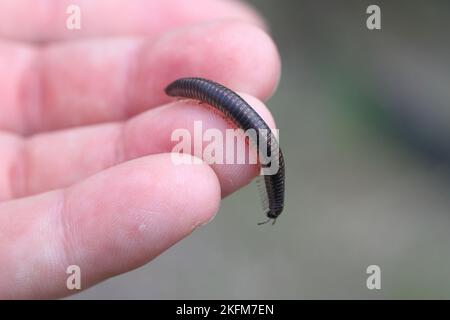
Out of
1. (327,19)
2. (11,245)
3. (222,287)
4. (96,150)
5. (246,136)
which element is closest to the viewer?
(11,245)

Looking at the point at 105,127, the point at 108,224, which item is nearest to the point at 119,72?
the point at 105,127

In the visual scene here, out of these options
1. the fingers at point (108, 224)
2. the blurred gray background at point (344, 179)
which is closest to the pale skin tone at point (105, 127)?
the fingers at point (108, 224)

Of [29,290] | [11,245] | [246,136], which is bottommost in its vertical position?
[29,290]

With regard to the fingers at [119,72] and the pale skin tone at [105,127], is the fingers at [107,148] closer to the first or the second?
the pale skin tone at [105,127]
